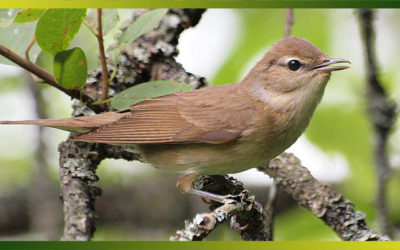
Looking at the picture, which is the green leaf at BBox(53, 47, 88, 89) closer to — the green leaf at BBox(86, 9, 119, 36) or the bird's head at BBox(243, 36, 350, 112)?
the green leaf at BBox(86, 9, 119, 36)

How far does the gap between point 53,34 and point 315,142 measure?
7.47ft

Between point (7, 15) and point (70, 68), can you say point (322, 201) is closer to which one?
point (70, 68)

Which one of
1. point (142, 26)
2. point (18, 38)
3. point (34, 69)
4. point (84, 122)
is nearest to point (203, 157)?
point (84, 122)

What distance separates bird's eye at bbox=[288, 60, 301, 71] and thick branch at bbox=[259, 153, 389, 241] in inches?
24.2

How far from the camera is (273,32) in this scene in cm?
414

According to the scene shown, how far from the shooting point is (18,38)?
2.73 m

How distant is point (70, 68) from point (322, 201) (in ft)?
5.41

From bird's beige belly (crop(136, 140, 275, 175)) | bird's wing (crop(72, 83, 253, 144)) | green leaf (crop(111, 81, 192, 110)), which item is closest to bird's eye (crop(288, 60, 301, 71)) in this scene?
bird's wing (crop(72, 83, 253, 144))

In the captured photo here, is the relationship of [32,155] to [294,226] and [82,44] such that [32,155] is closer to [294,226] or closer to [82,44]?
[82,44]

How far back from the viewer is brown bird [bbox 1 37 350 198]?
300 cm

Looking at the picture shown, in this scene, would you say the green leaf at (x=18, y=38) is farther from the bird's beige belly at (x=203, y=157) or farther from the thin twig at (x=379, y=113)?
the thin twig at (x=379, y=113)

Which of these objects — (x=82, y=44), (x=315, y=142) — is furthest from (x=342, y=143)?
(x=82, y=44)

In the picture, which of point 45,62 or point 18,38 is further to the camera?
point 45,62

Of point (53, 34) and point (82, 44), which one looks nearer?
point (53, 34)
